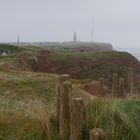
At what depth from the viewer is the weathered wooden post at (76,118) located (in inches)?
286

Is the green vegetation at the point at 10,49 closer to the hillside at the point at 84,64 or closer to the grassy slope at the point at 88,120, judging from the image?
the hillside at the point at 84,64

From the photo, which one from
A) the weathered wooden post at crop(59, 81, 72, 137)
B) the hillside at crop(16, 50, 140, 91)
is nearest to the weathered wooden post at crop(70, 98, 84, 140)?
the weathered wooden post at crop(59, 81, 72, 137)

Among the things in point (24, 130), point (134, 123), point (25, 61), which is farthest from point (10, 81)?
point (25, 61)

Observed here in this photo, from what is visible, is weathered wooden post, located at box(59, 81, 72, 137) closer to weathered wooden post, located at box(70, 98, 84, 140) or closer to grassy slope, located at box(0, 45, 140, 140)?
grassy slope, located at box(0, 45, 140, 140)

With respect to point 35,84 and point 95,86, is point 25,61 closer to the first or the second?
point 95,86

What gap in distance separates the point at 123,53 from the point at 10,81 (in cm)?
3207

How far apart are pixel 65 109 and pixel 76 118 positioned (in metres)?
0.82

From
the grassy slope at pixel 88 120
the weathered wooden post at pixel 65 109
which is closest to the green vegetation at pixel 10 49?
the grassy slope at pixel 88 120

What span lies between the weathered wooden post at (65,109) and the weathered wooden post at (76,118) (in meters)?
0.58

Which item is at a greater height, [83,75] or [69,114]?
[69,114]

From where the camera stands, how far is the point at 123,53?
48969 mm

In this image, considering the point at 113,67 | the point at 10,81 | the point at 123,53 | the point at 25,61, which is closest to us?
the point at 10,81

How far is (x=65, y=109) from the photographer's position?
8141 millimetres

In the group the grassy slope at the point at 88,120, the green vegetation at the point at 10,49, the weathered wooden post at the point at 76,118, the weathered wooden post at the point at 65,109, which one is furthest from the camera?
the green vegetation at the point at 10,49
